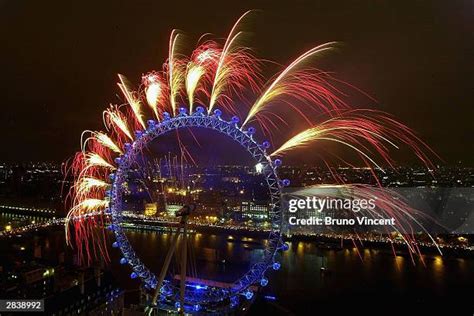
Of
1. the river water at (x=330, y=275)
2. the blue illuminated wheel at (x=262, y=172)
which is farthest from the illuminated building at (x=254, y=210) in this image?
the blue illuminated wheel at (x=262, y=172)

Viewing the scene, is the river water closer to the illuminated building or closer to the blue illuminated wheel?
the illuminated building

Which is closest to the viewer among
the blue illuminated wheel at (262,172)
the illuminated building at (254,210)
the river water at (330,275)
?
the blue illuminated wheel at (262,172)

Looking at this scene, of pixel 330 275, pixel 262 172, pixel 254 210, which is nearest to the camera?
pixel 262 172

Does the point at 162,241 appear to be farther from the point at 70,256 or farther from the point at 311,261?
the point at 311,261

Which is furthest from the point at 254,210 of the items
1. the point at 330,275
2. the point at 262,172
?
the point at 262,172

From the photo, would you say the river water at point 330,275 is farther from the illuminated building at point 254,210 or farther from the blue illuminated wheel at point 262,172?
the blue illuminated wheel at point 262,172

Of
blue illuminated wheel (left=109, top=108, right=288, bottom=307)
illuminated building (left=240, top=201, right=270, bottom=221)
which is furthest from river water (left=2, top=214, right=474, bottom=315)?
blue illuminated wheel (left=109, top=108, right=288, bottom=307)

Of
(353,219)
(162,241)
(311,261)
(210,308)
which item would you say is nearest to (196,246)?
(162,241)

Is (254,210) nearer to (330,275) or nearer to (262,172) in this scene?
(330,275)
